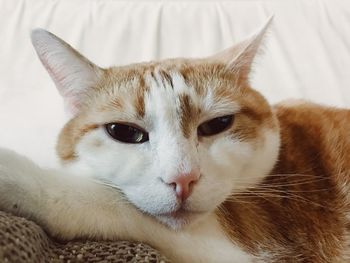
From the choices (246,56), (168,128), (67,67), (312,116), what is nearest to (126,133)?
(168,128)

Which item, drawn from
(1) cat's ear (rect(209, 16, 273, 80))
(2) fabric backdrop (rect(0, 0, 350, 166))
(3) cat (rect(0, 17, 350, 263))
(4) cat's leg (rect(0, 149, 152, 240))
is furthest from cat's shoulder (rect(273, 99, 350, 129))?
(4) cat's leg (rect(0, 149, 152, 240))

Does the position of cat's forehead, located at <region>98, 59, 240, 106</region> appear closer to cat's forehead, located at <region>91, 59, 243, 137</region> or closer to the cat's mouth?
cat's forehead, located at <region>91, 59, 243, 137</region>

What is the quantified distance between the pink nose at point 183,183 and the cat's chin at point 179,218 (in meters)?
0.04

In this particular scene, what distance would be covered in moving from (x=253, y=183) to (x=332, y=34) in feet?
2.82

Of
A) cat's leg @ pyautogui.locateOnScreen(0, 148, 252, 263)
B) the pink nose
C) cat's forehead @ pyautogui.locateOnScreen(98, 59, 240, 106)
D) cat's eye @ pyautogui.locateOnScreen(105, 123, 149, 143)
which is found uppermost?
cat's forehead @ pyautogui.locateOnScreen(98, 59, 240, 106)

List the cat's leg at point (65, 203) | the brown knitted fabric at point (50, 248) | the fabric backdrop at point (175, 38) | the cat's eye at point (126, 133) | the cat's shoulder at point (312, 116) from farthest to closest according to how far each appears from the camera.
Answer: the fabric backdrop at point (175, 38) → the cat's shoulder at point (312, 116) → the cat's eye at point (126, 133) → the cat's leg at point (65, 203) → the brown knitted fabric at point (50, 248)

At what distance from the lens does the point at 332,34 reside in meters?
1.61

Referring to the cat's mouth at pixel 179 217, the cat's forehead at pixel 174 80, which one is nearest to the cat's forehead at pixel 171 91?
the cat's forehead at pixel 174 80

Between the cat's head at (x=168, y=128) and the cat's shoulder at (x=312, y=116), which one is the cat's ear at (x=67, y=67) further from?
the cat's shoulder at (x=312, y=116)

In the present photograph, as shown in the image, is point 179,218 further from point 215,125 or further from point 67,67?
point 67,67

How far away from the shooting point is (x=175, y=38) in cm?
158

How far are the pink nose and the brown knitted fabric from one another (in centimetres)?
9

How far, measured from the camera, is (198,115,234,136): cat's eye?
0.85m

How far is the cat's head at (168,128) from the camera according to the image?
768 mm
